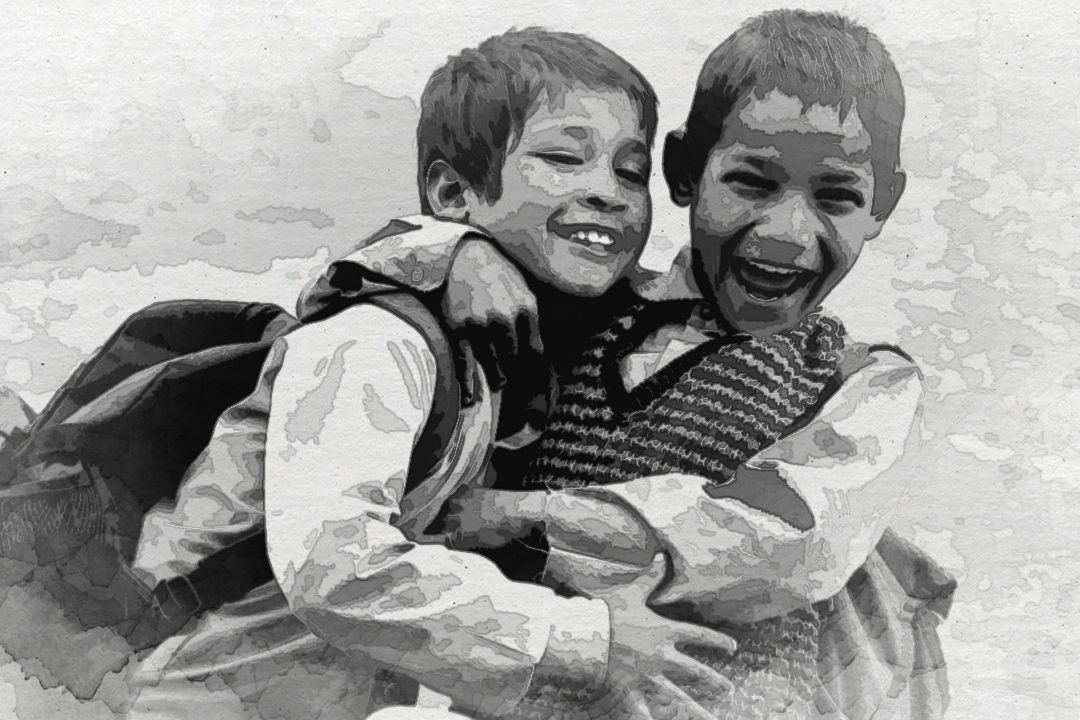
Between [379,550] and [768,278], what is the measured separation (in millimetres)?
839

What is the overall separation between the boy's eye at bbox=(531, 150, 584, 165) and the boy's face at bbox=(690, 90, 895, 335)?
0.82 ft

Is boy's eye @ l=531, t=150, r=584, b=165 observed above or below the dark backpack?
above

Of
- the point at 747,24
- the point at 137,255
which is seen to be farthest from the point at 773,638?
the point at 137,255

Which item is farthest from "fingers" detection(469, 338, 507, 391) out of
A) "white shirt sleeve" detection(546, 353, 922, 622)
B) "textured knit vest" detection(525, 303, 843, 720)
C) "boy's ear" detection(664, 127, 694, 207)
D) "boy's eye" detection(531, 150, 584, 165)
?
"boy's ear" detection(664, 127, 694, 207)

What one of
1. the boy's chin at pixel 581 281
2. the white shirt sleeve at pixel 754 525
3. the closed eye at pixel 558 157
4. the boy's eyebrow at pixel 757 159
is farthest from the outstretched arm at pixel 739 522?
the closed eye at pixel 558 157

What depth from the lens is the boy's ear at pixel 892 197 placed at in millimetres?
1996

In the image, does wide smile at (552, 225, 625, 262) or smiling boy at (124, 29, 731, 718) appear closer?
smiling boy at (124, 29, 731, 718)

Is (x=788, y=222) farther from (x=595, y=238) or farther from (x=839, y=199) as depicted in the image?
(x=595, y=238)

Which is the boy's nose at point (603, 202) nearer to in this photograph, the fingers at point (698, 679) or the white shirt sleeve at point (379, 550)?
the white shirt sleeve at point (379, 550)

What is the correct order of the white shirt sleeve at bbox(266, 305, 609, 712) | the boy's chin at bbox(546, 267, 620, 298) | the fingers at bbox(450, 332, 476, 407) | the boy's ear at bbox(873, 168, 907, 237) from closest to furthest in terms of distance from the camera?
1. the white shirt sleeve at bbox(266, 305, 609, 712)
2. the fingers at bbox(450, 332, 476, 407)
3. the boy's chin at bbox(546, 267, 620, 298)
4. the boy's ear at bbox(873, 168, 907, 237)

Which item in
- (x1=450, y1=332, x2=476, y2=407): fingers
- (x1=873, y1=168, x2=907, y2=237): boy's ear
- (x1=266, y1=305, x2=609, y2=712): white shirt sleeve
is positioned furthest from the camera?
(x1=873, y1=168, x2=907, y2=237): boy's ear

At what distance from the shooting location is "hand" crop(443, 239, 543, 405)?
1786 mm

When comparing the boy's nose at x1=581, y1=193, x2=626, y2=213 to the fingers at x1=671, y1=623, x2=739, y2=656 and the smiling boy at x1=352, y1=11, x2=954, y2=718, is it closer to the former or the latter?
the smiling boy at x1=352, y1=11, x2=954, y2=718

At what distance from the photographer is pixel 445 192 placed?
1.93m
